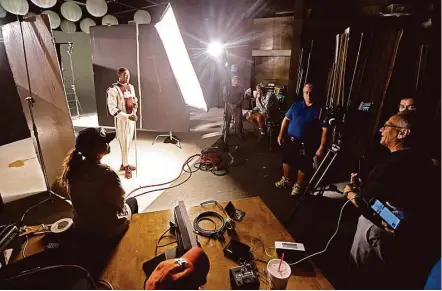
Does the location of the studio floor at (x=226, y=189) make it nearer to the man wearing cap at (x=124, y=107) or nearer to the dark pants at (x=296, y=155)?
the dark pants at (x=296, y=155)

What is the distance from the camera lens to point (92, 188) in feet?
5.42

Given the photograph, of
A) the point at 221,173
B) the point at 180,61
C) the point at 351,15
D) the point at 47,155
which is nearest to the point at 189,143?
the point at 221,173

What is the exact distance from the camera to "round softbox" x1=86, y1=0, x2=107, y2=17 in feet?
20.9

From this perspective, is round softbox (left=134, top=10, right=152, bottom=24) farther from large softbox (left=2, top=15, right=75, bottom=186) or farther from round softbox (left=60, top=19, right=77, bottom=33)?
large softbox (left=2, top=15, right=75, bottom=186)

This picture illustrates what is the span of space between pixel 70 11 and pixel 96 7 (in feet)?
2.13

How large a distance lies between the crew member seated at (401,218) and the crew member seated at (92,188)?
1.71m

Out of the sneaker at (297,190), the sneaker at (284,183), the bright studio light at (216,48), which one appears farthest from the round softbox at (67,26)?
the sneaker at (297,190)

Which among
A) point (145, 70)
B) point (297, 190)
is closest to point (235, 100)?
point (145, 70)

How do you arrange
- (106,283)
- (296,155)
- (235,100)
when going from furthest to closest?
(235,100)
(296,155)
(106,283)

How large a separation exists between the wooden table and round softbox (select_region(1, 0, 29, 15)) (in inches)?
211

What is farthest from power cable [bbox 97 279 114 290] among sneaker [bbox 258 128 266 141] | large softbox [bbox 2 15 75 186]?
sneaker [bbox 258 128 266 141]

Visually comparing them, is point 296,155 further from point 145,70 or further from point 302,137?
point 145,70

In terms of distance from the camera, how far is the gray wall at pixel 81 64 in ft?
26.0

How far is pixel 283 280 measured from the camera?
1.22 m
